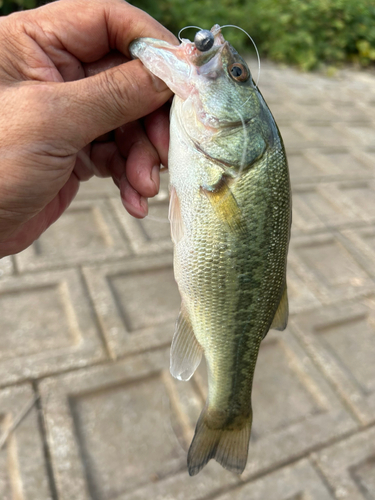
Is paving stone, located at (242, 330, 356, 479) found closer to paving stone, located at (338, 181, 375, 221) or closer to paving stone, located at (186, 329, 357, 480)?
paving stone, located at (186, 329, 357, 480)

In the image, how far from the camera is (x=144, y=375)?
2.32 m

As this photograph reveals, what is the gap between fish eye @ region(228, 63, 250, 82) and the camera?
1.38m

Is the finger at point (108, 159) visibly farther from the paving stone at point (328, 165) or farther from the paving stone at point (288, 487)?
the paving stone at point (328, 165)

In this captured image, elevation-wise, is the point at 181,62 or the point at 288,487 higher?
the point at 181,62

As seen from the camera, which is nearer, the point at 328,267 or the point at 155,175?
the point at 155,175

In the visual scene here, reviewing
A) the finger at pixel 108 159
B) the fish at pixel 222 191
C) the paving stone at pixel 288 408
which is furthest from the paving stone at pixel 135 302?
the fish at pixel 222 191

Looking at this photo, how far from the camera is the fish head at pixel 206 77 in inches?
52.0

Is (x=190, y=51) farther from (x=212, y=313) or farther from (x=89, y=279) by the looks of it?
(x=89, y=279)

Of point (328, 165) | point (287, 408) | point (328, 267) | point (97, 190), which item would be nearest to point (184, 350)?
point (287, 408)

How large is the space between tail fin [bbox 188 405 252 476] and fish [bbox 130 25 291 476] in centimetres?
6

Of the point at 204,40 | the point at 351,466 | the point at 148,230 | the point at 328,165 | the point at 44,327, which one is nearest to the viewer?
the point at 204,40

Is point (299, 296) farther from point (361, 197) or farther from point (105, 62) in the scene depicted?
point (105, 62)

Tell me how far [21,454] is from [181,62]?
1846mm

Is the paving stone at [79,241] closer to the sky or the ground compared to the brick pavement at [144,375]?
closer to the sky
